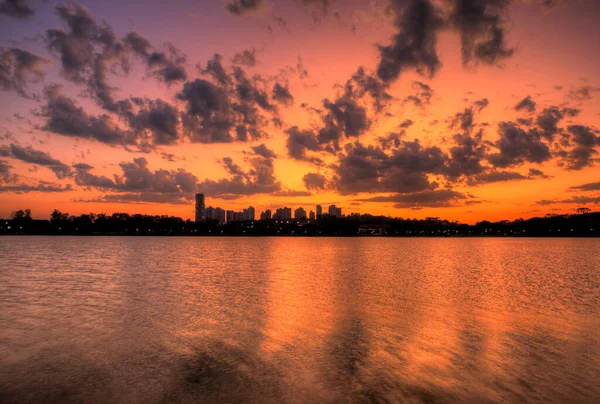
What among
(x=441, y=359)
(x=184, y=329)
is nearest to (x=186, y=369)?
(x=184, y=329)

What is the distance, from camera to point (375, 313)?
931 inches

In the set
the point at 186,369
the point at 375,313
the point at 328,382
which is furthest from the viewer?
the point at 375,313

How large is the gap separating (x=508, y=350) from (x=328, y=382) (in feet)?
28.2

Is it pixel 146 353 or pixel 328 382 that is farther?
pixel 146 353

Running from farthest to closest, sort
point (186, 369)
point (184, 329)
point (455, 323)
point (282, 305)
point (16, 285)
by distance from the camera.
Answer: point (16, 285) < point (282, 305) < point (455, 323) < point (184, 329) < point (186, 369)

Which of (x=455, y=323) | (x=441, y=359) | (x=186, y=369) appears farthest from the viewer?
(x=455, y=323)

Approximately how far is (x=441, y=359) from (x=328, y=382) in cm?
506

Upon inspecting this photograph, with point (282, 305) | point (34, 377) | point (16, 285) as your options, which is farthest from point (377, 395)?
point (16, 285)

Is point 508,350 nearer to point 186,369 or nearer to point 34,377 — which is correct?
point 186,369

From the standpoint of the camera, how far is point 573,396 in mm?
11406

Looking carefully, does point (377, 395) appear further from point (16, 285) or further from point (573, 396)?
point (16, 285)

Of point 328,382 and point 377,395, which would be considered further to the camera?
point 328,382

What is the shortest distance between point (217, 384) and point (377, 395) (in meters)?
4.99

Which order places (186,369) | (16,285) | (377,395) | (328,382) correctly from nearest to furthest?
(377,395) → (328,382) → (186,369) → (16,285)
